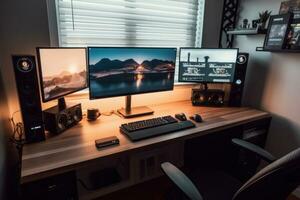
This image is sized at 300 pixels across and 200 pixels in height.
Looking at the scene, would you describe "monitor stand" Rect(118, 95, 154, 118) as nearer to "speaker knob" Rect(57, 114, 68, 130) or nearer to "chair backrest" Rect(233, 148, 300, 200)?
"speaker knob" Rect(57, 114, 68, 130)

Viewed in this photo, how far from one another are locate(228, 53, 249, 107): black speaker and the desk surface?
0.48 feet

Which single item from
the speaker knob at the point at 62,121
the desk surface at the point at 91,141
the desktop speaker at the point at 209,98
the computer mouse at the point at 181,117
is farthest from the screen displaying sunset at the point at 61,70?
the desktop speaker at the point at 209,98

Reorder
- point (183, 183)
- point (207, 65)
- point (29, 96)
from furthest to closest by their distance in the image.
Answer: point (207, 65) < point (29, 96) < point (183, 183)

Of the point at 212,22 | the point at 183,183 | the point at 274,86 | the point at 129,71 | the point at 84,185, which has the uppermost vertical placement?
the point at 212,22

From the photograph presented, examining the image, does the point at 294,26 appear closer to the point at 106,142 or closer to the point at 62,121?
the point at 106,142

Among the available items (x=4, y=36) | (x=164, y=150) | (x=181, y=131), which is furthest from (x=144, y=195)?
(x=4, y=36)

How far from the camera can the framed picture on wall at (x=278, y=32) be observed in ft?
4.93

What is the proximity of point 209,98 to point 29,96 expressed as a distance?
4.75ft

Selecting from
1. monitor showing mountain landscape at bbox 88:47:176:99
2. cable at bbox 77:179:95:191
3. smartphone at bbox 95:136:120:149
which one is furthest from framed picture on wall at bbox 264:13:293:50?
cable at bbox 77:179:95:191

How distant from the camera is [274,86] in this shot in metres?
1.78

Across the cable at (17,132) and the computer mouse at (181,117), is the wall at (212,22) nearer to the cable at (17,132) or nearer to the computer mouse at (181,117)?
the computer mouse at (181,117)

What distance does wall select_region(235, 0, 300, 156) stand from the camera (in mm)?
1652

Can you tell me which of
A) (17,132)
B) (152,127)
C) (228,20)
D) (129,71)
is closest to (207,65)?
(228,20)

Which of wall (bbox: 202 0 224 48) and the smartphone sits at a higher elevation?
wall (bbox: 202 0 224 48)
